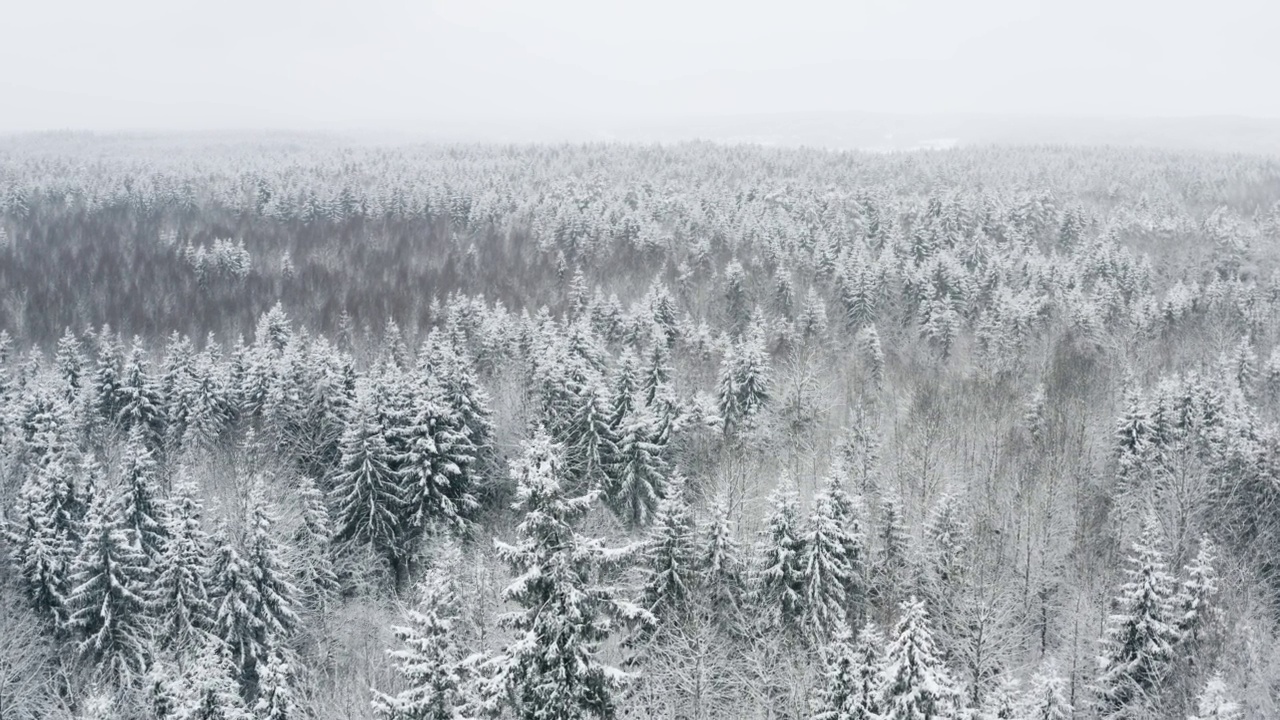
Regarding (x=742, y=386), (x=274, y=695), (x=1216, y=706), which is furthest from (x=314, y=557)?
(x=1216, y=706)

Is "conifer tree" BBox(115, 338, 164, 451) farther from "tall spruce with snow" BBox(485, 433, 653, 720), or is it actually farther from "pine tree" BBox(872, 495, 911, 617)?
"tall spruce with snow" BBox(485, 433, 653, 720)

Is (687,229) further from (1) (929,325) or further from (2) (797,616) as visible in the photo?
(2) (797,616)

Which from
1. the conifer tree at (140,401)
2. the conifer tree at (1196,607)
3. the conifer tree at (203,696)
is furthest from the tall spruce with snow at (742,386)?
the conifer tree at (140,401)

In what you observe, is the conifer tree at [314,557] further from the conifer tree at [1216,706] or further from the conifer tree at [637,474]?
the conifer tree at [1216,706]

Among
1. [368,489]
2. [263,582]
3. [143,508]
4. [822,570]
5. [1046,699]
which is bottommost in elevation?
[263,582]

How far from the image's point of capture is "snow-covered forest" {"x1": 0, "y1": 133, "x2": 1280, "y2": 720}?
17.6 m

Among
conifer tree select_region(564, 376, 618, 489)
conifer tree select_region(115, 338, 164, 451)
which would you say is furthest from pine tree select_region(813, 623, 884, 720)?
conifer tree select_region(115, 338, 164, 451)

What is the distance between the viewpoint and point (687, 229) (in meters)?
89.1

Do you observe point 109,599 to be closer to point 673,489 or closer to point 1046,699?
point 673,489

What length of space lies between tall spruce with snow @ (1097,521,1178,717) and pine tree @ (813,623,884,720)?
365 inches

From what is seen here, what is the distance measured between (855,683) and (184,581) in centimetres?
2256

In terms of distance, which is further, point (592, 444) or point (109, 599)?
point (592, 444)

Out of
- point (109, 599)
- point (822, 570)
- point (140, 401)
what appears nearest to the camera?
point (822, 570)

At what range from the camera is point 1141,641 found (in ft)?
70.2
